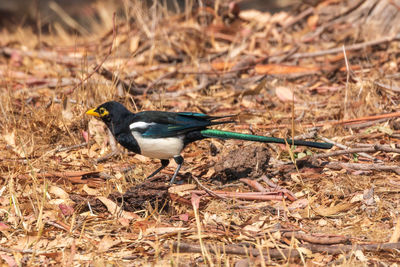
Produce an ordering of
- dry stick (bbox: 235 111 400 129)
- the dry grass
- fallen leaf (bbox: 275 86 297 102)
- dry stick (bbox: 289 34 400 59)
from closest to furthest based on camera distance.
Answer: the dry grass < dry stick (bbox: 235 111 400 129) < fallen leaf (bbox: 275 86 297 102) < dry stick (bbox: 289 34 400 59)

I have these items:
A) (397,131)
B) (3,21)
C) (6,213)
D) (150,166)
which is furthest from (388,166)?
(3,21)

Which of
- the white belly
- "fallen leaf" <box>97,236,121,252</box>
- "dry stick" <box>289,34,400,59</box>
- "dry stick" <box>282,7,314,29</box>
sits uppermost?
"dry stick" <box>282,7,314,29</box>

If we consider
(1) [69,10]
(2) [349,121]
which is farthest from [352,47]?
(1) [69,10]

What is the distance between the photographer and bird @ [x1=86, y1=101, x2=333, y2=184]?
436cm

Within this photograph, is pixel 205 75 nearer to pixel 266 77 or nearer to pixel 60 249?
pixel 266 77

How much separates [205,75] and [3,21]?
629 centimetres

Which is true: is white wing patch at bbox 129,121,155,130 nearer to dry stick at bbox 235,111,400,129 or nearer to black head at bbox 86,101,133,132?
black head at bbox 86,101,133,132

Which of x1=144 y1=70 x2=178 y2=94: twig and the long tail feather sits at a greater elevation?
x1=144 y1=70 x2=178 y2=94: twig

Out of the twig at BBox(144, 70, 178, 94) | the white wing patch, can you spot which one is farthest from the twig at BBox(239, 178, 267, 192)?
the twig at BBox(144, 70, 178, 94)

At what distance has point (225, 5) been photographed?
26.3 feet

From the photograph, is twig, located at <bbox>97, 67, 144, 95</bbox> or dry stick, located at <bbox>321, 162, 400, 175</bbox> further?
twig, located at <bbox>97, 67, 144, 95</bbox>

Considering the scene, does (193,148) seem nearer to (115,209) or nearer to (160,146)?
(160,146)

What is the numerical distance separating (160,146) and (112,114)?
0.51 meters

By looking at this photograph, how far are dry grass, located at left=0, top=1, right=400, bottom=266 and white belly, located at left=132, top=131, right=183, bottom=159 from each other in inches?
9.8
